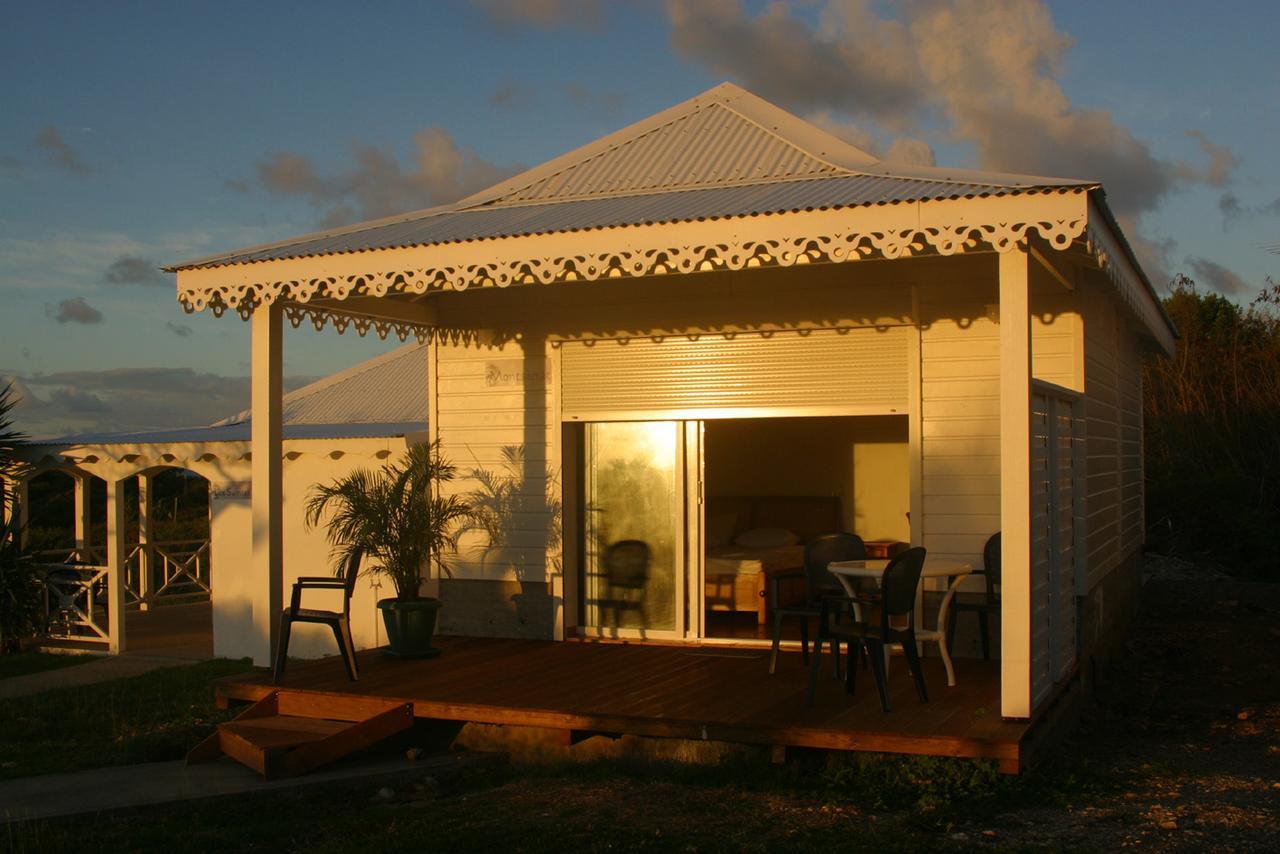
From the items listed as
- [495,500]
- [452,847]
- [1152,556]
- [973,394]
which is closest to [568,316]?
[495,500]

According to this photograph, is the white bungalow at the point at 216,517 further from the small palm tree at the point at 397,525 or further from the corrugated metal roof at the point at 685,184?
the corrugated metal roof at the point at 685,184

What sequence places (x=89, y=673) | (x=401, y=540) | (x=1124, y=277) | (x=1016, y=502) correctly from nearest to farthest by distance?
(x=1016, y=502)
(x=1124, y=277)
(x=401, y=540)
(x=89, y=673)

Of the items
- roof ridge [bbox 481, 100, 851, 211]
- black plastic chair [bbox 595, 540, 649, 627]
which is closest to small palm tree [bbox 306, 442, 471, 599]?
black plastic chair [bbox 595, 540, 649, 627]

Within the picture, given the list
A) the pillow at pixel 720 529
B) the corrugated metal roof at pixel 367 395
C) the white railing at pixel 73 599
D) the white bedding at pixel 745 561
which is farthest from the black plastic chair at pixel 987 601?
the corrugated metal roof at pixel 367 395

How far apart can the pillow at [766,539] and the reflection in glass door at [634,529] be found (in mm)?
3103

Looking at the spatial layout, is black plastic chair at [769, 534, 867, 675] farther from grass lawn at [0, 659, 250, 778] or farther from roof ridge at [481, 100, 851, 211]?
grass lawn at [0, 659, 250, 778]

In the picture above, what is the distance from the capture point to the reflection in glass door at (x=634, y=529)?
954 cm

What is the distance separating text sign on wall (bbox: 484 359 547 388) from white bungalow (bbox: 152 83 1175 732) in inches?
1.8

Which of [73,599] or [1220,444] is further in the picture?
[1220,444]

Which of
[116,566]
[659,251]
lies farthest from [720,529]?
[116,566]

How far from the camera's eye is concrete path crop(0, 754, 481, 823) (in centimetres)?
608

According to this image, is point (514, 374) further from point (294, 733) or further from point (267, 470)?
point (294, 733)

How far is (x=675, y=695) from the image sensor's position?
7312 mm

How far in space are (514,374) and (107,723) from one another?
395 centimetres
